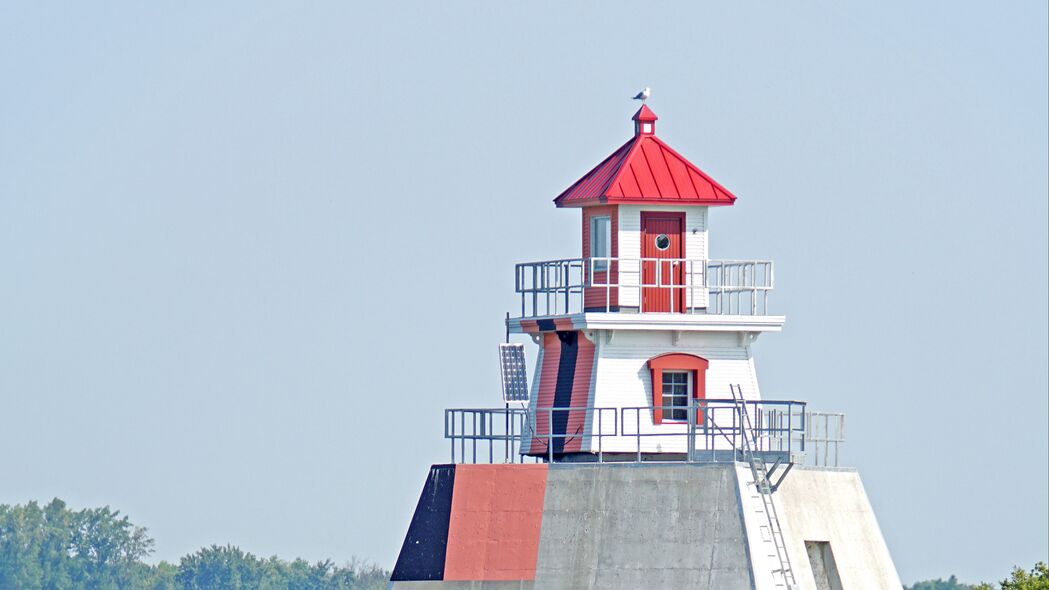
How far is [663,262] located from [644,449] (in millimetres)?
3957

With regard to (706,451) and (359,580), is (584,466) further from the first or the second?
(359,580)


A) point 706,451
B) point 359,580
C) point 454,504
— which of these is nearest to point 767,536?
point 706,451

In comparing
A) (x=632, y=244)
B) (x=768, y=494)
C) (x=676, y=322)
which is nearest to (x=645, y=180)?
(x=632, y=244)

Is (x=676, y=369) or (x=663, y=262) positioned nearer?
(x=676, y=369)

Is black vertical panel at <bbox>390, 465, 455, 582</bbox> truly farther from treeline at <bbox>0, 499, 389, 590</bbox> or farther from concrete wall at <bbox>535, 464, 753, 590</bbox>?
treeline at <bbox>0, 499, 389, 590</bbox>

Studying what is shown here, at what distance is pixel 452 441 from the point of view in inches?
2146

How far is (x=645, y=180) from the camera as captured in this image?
54812 millimetres

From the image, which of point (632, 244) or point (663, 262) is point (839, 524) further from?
point (632, 244)

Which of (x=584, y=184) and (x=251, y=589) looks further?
(x=251, y=589)

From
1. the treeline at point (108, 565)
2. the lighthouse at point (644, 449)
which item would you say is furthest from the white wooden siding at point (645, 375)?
the treeline at point (108, 565)

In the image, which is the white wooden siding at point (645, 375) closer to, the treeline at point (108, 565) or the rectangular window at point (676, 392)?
the rectangular window at point (676, 392)

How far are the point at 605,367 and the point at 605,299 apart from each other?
144 cm

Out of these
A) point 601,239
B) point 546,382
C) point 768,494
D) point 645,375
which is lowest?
point 768,494

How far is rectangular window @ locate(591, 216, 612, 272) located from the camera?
5488 centimetres
